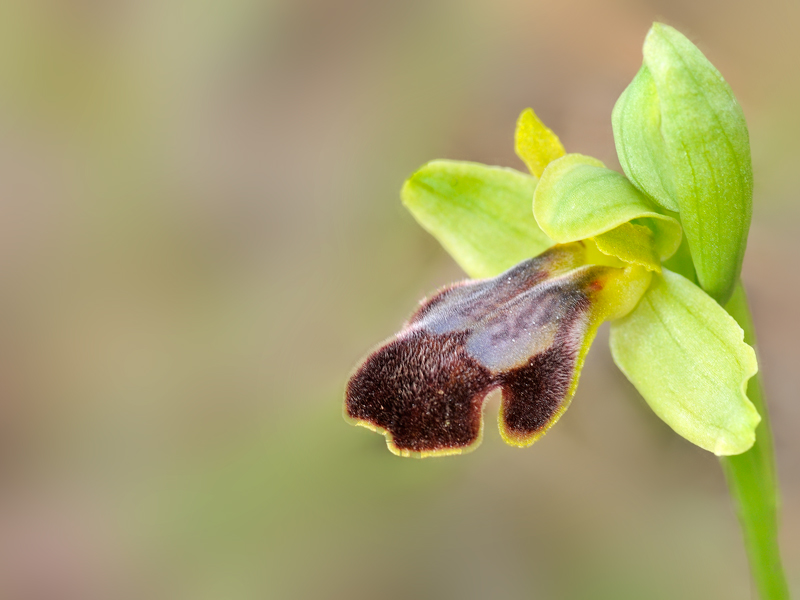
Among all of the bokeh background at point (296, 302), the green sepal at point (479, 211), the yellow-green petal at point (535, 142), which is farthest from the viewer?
the bokeh background at point (296, 302)

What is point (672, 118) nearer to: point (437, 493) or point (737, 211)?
point (737, 211)

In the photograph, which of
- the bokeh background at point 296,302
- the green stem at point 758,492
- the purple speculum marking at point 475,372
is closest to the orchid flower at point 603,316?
the purple speculum marking at point 475,372

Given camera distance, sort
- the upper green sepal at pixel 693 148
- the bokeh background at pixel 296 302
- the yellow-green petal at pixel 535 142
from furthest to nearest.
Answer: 1. the bokeh background at pixel 296 302
2. the yellow-green petal at pixel 535 142
3. the upper green sepal at pixel 693 148

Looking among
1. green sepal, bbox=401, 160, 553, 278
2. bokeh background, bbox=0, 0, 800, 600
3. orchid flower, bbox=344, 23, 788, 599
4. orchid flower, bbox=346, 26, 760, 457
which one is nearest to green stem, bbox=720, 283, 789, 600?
orchid flower, bbox=344, 23, 788, 599

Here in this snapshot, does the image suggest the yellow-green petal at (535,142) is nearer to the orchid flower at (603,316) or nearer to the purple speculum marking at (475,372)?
the orchid flower at (603,316)

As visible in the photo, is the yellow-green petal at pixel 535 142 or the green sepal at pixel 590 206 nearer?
the green sepal at pixel 590 206

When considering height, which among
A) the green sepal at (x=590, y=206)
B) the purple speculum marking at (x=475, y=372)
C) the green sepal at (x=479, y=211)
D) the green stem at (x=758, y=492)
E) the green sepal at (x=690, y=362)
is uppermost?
the green sepal at (x=479, y=211)

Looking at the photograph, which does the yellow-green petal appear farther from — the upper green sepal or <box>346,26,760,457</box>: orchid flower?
the upper green sepal
